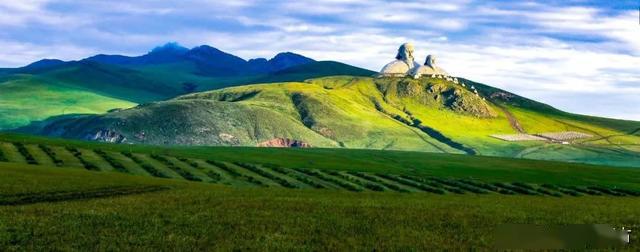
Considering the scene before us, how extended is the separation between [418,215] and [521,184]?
81527 millimetres

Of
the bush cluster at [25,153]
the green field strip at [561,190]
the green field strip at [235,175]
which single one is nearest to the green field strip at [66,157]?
the bush cluster at [25,153]

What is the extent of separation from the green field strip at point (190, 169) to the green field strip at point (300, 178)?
45.7 feet

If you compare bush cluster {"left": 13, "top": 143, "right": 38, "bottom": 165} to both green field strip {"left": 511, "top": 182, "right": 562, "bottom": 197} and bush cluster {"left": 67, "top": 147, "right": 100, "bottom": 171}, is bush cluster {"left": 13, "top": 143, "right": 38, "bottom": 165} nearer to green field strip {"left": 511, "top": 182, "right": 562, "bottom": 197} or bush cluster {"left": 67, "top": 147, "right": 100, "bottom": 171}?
bush cluster {"left": 67, "top": 147, "right": 100, "bottom": 171}

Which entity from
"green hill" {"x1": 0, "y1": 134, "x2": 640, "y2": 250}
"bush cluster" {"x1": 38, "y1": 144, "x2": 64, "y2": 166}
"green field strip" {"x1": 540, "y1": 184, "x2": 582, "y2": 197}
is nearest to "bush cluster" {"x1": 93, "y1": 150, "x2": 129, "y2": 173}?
"green hill" {"x1": 0, "y1": 134, "x2": 640, "y2": 250}

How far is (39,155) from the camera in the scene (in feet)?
382

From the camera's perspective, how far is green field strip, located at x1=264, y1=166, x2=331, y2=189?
344 ft

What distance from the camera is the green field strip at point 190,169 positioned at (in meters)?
105

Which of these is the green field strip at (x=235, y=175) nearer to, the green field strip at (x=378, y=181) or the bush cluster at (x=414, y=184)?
the green field strip at (x=378, y=181)

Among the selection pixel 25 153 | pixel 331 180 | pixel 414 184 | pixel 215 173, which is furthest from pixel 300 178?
pixel 25 153

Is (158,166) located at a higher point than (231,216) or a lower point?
lower

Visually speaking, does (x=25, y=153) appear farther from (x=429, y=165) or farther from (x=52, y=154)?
(x=429, y=165)

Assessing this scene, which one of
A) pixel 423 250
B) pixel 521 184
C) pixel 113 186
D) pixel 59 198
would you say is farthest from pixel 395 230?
pixel 521 184

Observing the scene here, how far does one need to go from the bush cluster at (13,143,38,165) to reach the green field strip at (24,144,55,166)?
57 centimetres

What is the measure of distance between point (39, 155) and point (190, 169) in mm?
24982
